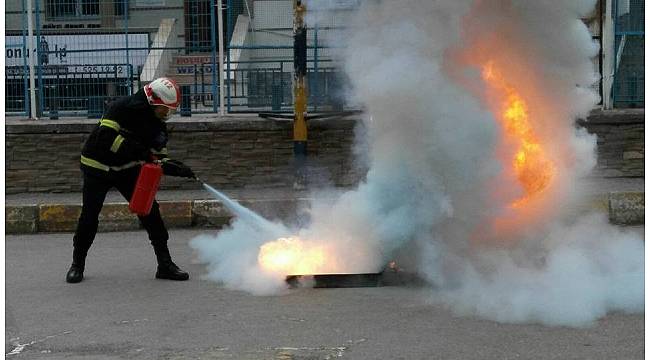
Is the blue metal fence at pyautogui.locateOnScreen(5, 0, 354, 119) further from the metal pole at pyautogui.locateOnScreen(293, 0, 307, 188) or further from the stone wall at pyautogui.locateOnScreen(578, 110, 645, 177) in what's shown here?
the stone wall at pyautogui.locateOnScreen(578, 110, 645, 177)

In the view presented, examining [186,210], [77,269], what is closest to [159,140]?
[77,269]

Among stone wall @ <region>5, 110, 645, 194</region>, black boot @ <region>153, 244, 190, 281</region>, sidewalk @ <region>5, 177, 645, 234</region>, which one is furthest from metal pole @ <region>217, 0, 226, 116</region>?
black boot @ <region>153, 244, 190, 281</region>

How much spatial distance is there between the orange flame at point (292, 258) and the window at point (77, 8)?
6130 mm

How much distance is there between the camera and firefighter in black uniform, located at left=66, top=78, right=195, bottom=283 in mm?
7156

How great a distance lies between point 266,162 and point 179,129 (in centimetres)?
110

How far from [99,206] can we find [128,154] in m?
0.52

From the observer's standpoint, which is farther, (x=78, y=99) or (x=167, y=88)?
(x=78, y=99)

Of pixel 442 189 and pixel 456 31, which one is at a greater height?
pixel 456 31

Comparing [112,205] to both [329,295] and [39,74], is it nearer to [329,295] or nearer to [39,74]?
[39,74]

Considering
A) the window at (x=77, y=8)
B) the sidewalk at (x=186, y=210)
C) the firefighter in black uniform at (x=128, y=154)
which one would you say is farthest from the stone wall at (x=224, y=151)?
the firefighter in black uniform at (x=128, y=154)

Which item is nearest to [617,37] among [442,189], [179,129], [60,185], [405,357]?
[179,129]

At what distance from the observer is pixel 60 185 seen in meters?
11.3

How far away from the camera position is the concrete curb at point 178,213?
396 inches

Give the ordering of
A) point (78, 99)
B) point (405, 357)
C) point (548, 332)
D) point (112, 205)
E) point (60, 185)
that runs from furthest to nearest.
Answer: point (78, 99), point (60, 185), point (112, 205), point (548, 332), point (405, 357)
